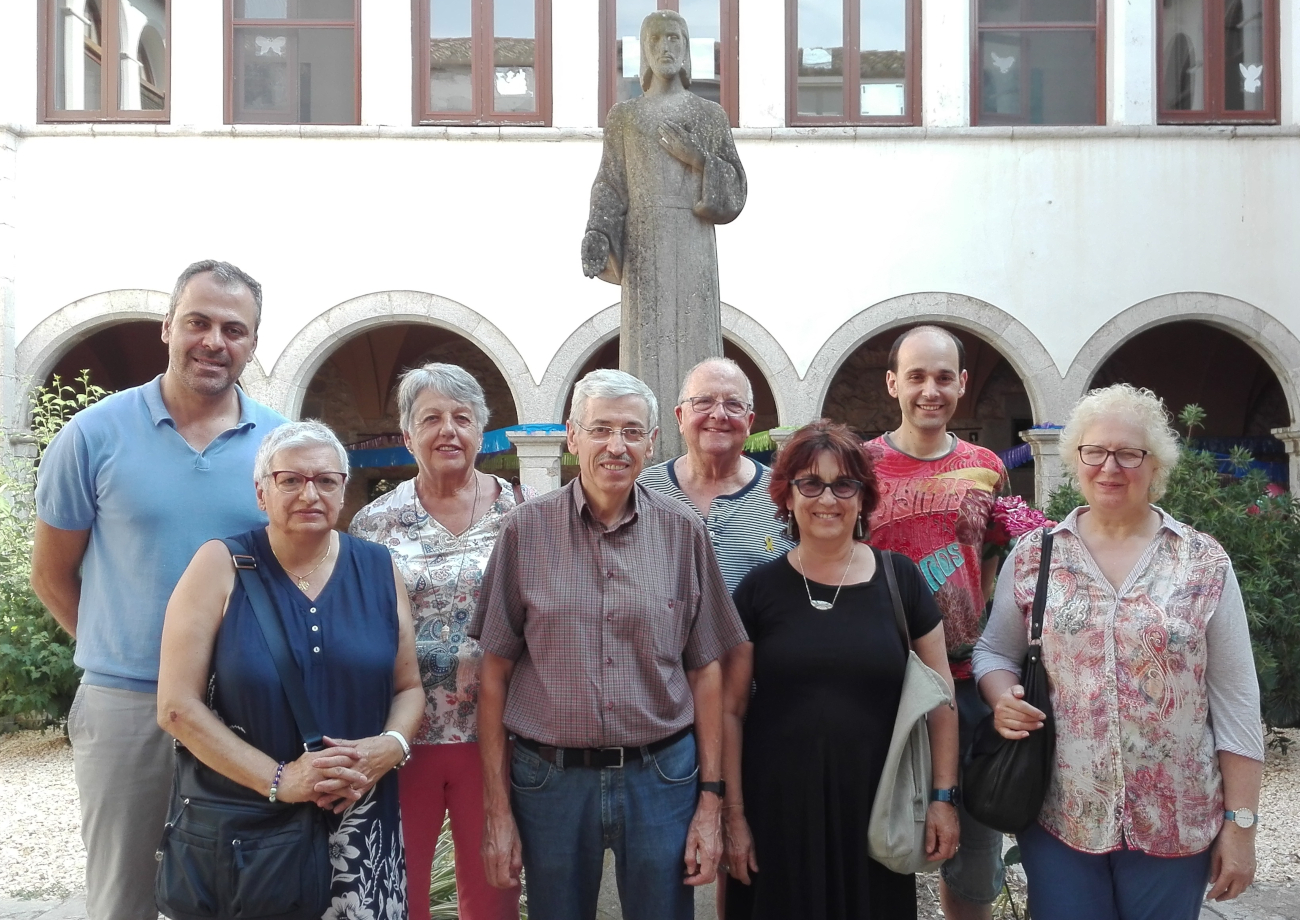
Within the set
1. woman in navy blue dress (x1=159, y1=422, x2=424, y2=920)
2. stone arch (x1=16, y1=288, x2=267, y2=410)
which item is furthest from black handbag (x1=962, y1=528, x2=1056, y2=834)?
stone arch (x1=16, y1=288, x2=267, y2=410)

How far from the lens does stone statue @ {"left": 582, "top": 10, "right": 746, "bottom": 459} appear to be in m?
4.07

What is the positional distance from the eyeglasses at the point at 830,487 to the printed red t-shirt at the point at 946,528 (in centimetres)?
33

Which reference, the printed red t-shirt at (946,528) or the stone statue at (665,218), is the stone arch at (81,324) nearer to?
the stone statue at (665,218)

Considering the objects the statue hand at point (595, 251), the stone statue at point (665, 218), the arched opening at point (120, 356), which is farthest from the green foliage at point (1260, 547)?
the arched opening at point (120, 356)

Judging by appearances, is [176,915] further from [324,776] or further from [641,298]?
[641,298]

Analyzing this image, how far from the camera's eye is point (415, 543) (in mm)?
2613

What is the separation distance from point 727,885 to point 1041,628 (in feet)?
2.85

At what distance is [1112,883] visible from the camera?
2277 millimetres

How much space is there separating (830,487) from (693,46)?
9151 millimetres

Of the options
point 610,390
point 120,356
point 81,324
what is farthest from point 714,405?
point 120,356

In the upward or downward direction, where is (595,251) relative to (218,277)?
upward

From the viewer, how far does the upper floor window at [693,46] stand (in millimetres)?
10625

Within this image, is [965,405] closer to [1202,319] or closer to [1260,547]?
[1202,319]

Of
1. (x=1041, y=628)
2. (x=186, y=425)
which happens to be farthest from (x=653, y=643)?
(x=186, y=425)
